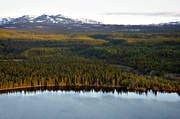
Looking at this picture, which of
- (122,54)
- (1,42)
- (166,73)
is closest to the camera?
(166,73)

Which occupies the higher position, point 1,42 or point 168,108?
point 1,42

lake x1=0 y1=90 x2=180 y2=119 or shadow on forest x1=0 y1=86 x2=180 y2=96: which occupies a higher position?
shadow on forest x1=0 y1=86 x2=180 y2=96

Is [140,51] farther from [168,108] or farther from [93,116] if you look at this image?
[93,116]

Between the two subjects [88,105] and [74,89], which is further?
[74,89]

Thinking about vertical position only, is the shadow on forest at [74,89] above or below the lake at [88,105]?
above

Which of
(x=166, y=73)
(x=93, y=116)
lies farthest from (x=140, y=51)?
(x=93, y=116)

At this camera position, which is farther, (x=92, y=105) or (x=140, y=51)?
(x=140, y=51)

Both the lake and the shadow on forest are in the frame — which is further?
the shadow on forest

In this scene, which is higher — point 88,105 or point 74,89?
point 74,89
